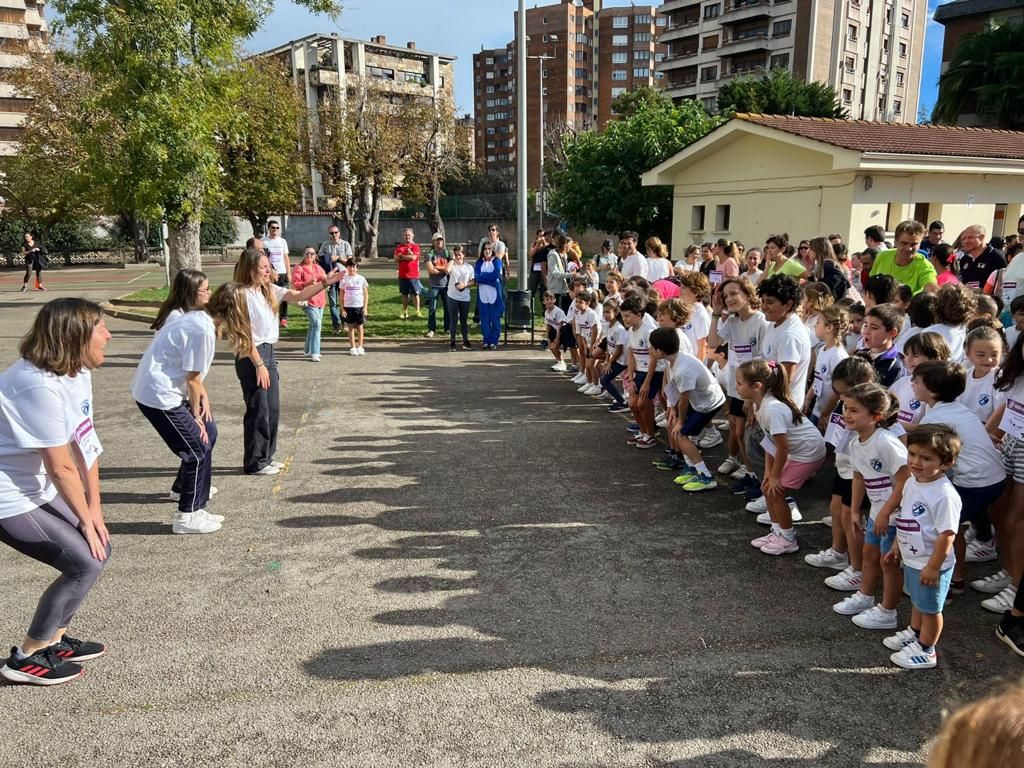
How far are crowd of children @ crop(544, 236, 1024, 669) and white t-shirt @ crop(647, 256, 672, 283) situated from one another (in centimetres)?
460

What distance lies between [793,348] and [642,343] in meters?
2.13

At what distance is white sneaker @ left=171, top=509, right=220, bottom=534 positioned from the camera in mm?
5426

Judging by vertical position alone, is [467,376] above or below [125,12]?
below

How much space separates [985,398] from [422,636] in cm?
389

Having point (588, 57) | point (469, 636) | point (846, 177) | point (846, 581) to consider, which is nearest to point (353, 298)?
point (469, 636)

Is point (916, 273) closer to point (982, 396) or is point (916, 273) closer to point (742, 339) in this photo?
point (742, 339)

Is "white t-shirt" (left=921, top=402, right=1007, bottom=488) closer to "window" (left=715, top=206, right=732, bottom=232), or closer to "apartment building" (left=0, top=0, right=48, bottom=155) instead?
"window" (left=715, top=206, right=732, bottom=232)

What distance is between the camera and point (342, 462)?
23.3 feet

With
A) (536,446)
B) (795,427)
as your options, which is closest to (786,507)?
(795,427)

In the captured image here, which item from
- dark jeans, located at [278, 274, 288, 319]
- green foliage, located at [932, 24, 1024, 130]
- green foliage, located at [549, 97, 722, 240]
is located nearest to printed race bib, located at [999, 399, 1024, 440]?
dark jeans, located at [278, 274, 288, 319]

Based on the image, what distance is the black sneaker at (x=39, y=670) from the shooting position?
11.8 ft

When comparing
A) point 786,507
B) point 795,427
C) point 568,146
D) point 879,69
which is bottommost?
point 786,507

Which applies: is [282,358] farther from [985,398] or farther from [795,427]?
[985,398]

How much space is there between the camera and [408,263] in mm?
16000
